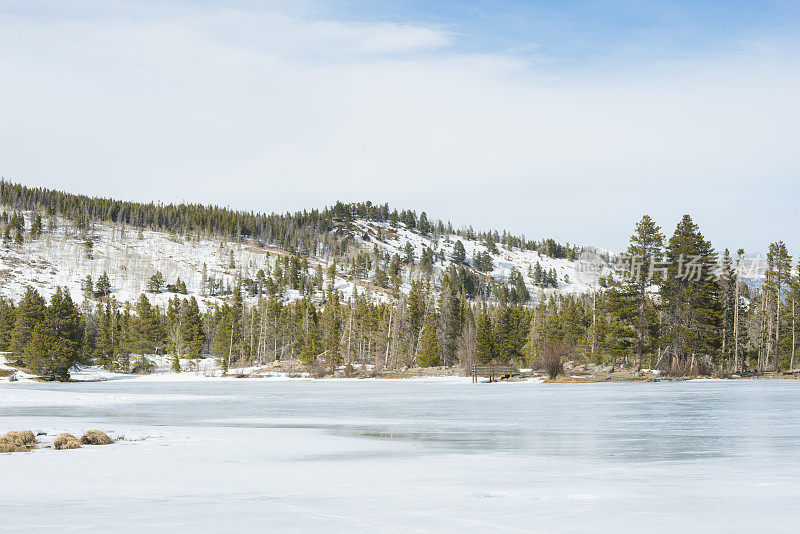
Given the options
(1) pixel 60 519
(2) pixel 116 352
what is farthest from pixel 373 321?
(1) pixel 60 519

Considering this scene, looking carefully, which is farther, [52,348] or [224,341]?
[224,341]

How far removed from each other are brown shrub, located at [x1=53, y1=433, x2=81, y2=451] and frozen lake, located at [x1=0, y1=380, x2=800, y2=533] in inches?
18.6

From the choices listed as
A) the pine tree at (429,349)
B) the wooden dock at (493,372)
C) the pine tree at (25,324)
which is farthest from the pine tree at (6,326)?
the wooden dock at (493,372)

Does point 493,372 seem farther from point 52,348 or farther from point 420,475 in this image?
point 420,475

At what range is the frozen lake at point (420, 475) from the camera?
8.42 metres

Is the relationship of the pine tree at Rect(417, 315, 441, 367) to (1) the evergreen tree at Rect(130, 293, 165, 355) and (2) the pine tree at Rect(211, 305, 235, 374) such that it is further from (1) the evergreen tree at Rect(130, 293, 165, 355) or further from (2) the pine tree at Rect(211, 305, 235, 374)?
(1) the evergreen tree at Rect(130, 293, 165, 355)

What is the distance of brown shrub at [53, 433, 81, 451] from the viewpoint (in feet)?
54.0

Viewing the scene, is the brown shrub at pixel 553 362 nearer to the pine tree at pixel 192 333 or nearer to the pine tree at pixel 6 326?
the pine tree at pixel 192 333

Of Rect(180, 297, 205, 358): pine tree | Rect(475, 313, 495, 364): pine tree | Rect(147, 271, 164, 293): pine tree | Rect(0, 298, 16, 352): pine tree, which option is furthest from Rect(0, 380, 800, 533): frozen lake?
Rect(147, 271, 164, 293): pine tree

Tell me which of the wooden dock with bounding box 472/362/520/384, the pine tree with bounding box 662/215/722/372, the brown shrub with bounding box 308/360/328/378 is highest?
the pine tree with bounding box 662/215/722/372

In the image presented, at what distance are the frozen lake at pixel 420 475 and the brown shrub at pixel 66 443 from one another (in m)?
0.47

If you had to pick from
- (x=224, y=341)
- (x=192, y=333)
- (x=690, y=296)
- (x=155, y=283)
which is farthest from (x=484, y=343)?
(x=155, y=283)

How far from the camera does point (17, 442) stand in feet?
53.2

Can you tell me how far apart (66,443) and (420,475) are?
945 centimetres
